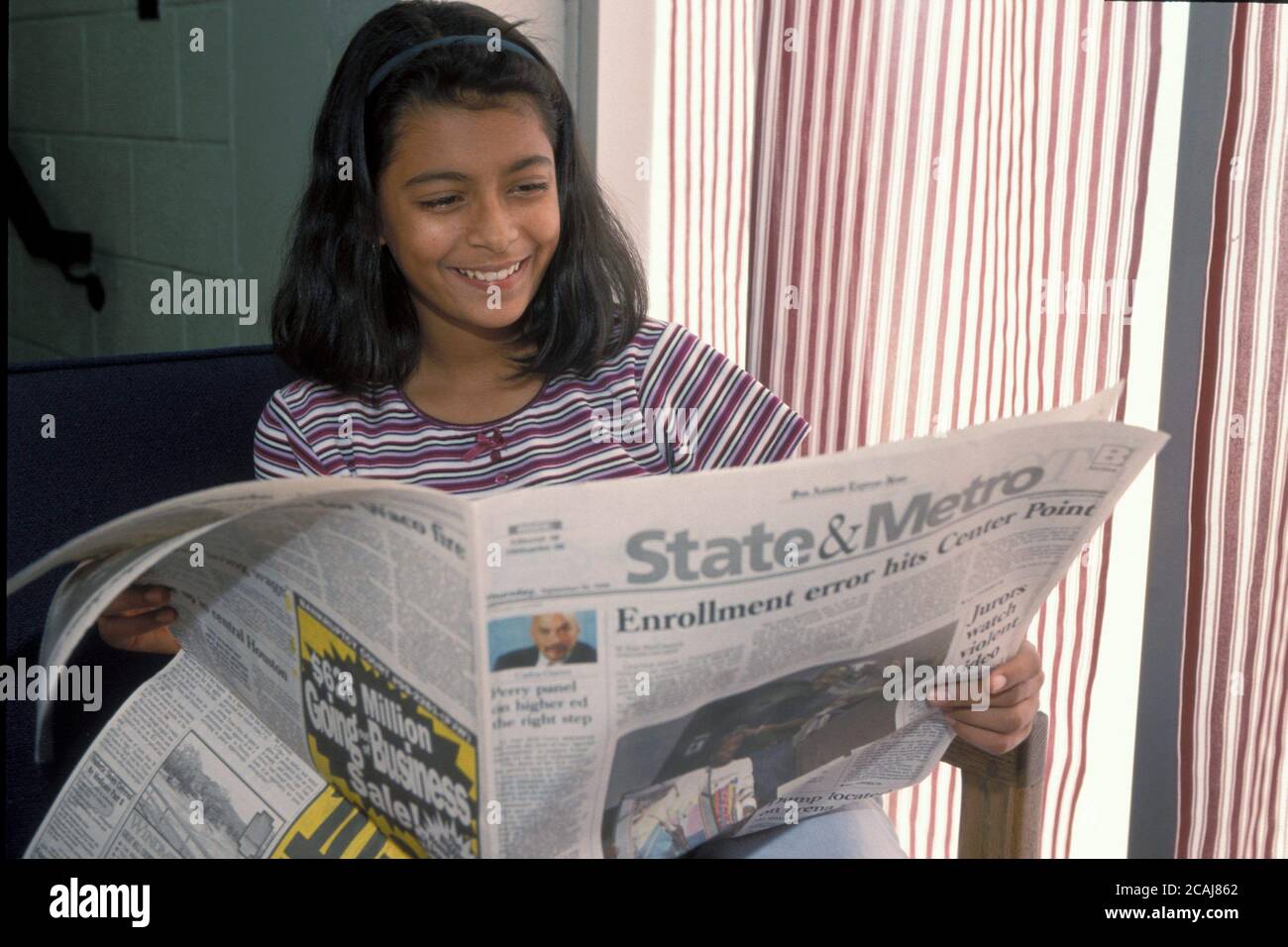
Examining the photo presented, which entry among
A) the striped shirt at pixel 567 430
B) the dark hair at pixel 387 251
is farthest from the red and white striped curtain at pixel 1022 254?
the dark hair at pixel 387 251

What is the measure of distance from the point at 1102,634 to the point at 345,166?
0.87 metres

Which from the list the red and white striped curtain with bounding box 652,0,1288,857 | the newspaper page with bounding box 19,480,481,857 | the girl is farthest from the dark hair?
Answer: the newspaper page with bounding box 19,480,481,857

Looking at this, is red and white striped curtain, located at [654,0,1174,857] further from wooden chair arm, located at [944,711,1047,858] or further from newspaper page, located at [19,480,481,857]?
newspaper page, located at [19,480,481,857]

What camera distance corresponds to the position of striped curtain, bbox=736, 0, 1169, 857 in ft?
3.59

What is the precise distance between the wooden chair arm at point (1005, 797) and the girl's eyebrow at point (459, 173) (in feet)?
1.68

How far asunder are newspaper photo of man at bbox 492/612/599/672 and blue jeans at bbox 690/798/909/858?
0.23 m

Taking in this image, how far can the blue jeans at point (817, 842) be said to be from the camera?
716 millimetres

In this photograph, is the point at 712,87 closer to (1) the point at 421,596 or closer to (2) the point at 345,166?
(2) the point at 345,166

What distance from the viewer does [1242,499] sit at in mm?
1143

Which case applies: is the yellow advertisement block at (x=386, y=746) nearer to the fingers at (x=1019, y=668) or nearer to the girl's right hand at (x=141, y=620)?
the girl's right hand at (x=141, y=620)

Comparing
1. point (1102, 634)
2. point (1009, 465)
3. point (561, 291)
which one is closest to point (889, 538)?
point (1009, 465)

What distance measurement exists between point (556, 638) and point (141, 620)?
1.04 ft

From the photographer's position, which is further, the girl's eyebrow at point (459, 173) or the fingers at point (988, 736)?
the girl's eyebrow at point (459, 173)

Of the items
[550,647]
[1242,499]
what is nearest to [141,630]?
[550,647]
